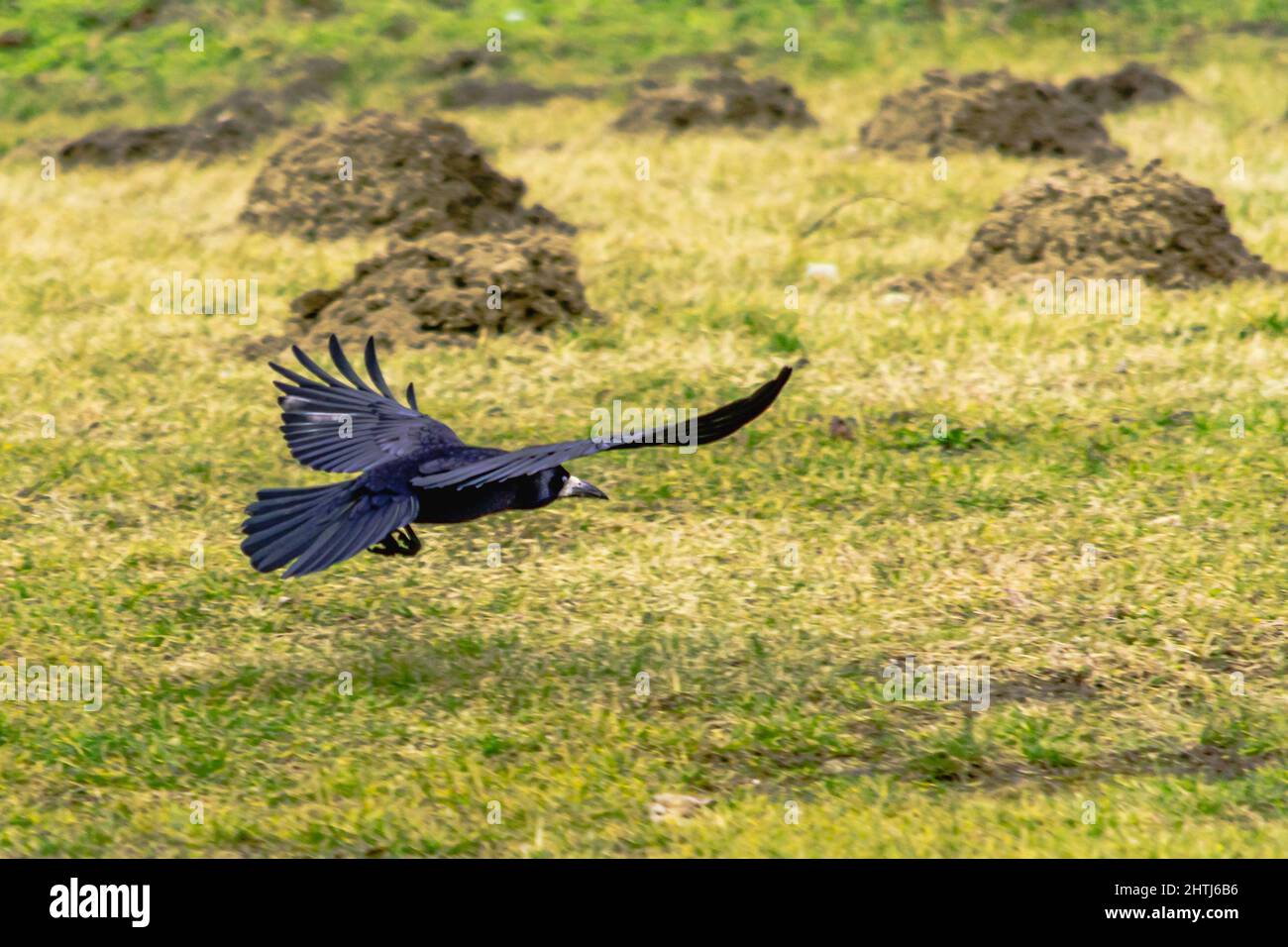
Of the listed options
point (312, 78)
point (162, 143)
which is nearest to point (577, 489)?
point (162, 143)

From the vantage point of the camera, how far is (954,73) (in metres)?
22.1

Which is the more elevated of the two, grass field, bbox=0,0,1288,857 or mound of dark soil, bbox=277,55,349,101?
mound of dark soil, bbox=277,55,349,101

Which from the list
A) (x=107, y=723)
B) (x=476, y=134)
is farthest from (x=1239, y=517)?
(x=476, y=134)

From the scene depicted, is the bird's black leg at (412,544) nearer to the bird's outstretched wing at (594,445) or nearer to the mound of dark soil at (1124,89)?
the bird's outstretched wing at (594,445)

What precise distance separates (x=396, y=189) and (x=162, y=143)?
566 centimetres

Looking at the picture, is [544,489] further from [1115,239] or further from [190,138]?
[190,138]

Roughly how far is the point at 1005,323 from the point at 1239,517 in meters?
3.23

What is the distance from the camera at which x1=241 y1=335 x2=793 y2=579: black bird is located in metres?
6.30

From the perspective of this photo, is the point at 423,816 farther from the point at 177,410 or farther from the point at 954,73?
the point at 954,73

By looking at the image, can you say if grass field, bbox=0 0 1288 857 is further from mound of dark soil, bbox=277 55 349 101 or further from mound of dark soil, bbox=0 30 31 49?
mound of dark soil, bbox=0 30 31 49

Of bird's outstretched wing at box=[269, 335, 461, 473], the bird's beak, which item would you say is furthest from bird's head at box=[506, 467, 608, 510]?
bird's outstretched wing at box=[269, 335, 461, 473]

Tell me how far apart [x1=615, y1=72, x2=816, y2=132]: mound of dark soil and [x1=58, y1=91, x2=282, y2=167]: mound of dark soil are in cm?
426

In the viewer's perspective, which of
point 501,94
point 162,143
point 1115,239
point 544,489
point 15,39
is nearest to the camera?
point 544,489

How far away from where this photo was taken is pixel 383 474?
274 inches
